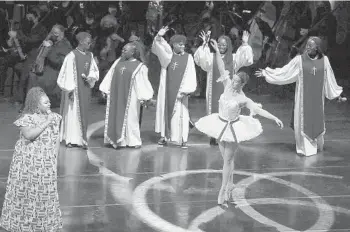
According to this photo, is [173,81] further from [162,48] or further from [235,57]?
[235,57]

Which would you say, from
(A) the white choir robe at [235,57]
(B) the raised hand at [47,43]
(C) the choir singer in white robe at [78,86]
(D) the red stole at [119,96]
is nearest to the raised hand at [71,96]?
(C) the choir singer in white robe at [78,86]

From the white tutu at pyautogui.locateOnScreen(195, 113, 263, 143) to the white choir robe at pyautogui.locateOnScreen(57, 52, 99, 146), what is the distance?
356 centimetres

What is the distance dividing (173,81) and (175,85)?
8 centimetres

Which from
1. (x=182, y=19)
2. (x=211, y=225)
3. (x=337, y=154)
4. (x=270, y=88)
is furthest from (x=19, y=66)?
(x=211, y=225)

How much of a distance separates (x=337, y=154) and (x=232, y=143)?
393 centimetres

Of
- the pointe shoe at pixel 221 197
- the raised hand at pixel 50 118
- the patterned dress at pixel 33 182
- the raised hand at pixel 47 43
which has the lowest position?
the pointe shoe at pixel 221 197

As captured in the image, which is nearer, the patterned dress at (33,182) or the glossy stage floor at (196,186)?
the patterned dress at (33,182)

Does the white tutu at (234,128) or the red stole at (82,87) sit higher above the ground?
the red stole at (82,87)

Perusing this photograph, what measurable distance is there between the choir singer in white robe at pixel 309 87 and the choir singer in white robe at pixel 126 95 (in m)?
2.16

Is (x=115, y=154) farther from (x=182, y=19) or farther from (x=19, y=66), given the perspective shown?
(x=182, y=19)

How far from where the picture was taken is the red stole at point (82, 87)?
12.9 m

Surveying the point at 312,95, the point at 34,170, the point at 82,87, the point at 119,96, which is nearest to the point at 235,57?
the point at 312,95

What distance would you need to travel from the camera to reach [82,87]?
42.5 feet

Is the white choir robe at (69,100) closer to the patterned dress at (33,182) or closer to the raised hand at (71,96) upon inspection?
the raised hand at (71,96)
